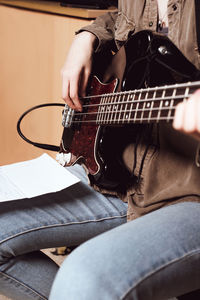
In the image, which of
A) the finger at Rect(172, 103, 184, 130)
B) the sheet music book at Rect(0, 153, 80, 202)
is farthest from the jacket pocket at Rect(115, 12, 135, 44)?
the finger at Rect(172, 103, 184, 130)

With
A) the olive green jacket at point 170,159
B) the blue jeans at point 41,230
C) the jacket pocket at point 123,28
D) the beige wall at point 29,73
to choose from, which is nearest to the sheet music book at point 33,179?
the blue jeans at point 41,230

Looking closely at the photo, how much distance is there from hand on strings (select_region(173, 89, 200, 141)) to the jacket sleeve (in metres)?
0.51

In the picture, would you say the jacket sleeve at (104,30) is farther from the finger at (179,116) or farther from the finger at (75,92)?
the finger at (179,116)

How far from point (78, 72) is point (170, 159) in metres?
0.33

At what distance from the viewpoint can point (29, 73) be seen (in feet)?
5.84

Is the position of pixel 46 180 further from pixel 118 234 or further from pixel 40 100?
pixel 40 100

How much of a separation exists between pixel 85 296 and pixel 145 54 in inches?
19.2

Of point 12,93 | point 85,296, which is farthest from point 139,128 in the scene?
point 12,93

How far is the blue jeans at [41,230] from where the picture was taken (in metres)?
0.80

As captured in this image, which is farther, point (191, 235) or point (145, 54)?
point (145, 54)

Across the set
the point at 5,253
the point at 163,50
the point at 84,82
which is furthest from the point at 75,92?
the point at 5,253

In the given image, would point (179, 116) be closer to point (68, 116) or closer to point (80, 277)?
point (80, 277)

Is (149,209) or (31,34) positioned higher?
(31,34)

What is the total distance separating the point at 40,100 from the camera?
177 centimetres
